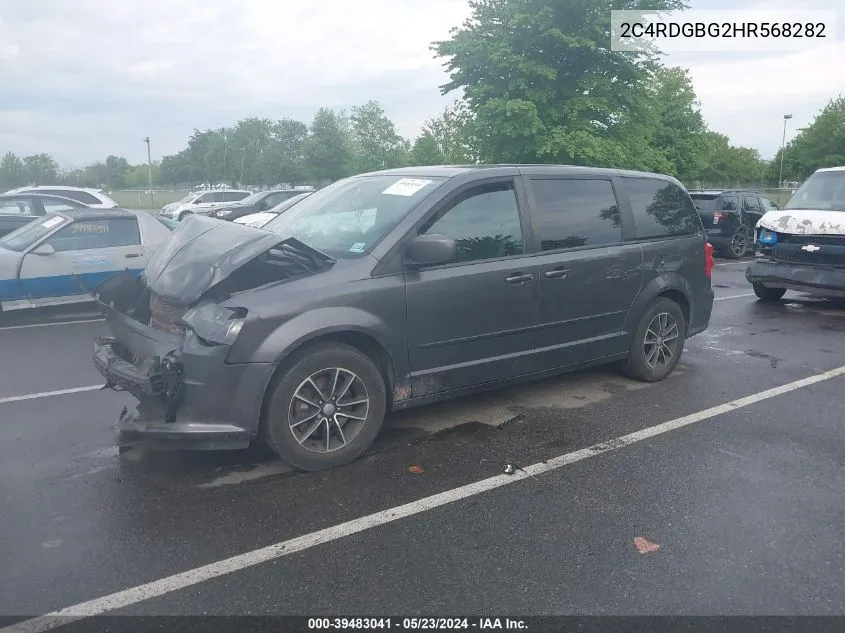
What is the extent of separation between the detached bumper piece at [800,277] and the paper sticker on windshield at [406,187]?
7058 mm

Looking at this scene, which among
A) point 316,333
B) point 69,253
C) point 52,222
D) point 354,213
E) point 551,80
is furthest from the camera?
point 551,80

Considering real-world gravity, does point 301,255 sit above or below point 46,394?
above

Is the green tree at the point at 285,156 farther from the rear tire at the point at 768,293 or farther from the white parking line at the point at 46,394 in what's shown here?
the white parking line at the point at 46,394

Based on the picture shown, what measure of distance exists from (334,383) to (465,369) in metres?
1.02

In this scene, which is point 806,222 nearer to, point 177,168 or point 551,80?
point 551,80

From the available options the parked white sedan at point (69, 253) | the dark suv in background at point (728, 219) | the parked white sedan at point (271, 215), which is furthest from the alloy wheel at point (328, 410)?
the dark suv in background at point (728, 219)

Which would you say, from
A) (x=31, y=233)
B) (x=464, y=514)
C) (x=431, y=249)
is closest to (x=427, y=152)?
(x=31, y=233)

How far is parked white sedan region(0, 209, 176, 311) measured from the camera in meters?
8.77

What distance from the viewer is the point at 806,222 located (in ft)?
31.9

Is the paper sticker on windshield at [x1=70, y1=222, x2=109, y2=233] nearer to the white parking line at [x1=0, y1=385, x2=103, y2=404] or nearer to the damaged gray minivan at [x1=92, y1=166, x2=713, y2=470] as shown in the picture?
the white parking line at [x1=0, y1=385, x2=103, y2=404]

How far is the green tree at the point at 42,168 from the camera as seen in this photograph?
5697 centimetres

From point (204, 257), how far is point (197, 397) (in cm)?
93

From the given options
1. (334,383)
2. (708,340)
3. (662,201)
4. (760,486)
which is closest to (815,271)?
(708,340)

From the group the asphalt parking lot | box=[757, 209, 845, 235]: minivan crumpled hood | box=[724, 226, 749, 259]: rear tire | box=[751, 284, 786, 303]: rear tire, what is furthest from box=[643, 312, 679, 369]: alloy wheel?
box=[724, 226, 749, 259]: rear tire
